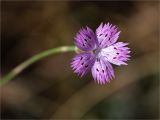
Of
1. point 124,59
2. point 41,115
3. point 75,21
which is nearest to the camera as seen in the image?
point 124,59

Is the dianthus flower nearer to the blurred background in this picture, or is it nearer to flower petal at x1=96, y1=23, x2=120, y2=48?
flower petal at x1=96, y1=23, x2=120, y2=48

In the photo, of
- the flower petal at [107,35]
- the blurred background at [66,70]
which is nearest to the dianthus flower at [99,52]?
the flower petal at [107,35]

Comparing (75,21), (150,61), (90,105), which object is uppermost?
(75,21)

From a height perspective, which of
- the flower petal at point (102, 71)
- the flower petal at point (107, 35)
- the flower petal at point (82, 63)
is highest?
the flower petal at point (107, 35)

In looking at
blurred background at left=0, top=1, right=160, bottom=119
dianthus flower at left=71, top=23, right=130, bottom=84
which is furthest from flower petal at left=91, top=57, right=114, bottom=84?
blurred background at left=0, top=1, right=160, bottom=119

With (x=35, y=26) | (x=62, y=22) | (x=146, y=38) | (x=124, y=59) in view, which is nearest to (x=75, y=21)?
(x=62, y=22)

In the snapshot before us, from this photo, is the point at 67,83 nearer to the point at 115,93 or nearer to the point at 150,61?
the point at 115,93

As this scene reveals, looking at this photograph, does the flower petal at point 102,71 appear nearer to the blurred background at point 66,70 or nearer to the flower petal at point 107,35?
the flower petal at point 107,35
